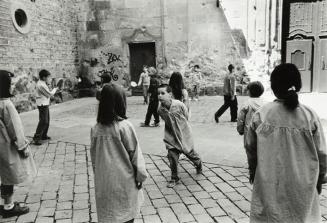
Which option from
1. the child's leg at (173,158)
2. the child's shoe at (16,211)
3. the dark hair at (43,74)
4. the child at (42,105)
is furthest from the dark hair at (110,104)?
the dark hair at (43,74)

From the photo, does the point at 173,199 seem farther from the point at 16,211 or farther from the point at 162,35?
the point at 162,35

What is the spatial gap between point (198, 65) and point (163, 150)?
10.0m

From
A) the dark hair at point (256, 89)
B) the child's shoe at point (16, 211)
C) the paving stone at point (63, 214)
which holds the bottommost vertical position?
the paving stone at point (63, 214)

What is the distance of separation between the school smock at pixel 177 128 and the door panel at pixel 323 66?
1034 centimetres

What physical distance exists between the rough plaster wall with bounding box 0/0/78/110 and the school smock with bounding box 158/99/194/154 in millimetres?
8385

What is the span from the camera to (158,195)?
4.62 m

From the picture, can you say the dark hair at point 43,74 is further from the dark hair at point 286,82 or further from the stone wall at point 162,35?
the stone wall at point 162,35

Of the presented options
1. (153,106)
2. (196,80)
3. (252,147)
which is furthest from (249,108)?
(196,80)

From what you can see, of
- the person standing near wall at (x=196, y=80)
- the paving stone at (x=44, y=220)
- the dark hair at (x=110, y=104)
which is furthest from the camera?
the person standing near wall at (x=196, y=80)

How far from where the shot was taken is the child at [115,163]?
296 centimetres

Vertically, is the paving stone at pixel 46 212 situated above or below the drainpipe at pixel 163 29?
below

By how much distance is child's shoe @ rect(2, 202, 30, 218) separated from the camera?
4.07 m

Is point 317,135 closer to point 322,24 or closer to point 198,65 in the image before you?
point 322,24

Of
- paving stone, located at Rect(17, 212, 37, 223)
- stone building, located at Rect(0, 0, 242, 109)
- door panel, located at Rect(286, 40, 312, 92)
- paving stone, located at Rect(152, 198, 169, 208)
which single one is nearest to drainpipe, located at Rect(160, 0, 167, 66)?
stone building, located at Rect(0, 0, 242, 109)
